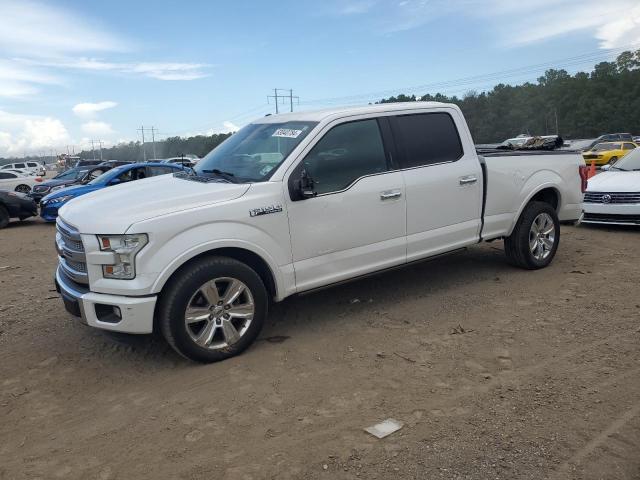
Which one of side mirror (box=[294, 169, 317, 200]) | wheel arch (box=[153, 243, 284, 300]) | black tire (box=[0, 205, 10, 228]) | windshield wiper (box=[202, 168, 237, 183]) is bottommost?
black tire (box=[0, 205, 10, 228])

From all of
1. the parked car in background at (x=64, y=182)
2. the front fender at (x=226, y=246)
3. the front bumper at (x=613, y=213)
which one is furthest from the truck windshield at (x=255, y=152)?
the parked car in background at (x=64, y=182)

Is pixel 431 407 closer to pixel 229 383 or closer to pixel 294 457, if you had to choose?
pixel 294 457

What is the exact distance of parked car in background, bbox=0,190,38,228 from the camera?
14.0 meters

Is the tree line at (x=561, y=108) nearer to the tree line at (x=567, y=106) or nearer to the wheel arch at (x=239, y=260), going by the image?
the tree line at (x=567, y=106)

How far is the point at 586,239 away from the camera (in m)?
8.37

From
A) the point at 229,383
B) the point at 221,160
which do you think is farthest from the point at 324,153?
the point at 229,383

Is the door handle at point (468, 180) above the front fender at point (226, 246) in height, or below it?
above

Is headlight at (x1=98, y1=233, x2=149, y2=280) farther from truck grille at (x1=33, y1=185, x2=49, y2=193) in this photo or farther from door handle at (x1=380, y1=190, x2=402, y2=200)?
truck grille at (x1=33, y1=185, x2=49, y2=193)

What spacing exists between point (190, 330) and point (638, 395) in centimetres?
306

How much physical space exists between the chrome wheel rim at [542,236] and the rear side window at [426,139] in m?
1.51

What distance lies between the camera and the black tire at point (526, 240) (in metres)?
6.19

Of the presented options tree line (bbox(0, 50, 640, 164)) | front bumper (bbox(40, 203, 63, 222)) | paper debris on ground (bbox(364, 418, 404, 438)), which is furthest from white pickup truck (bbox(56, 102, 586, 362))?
tree line (bbox(0, 50, 640, 164))

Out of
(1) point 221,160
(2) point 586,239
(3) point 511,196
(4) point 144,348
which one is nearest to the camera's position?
(4) point 144,348

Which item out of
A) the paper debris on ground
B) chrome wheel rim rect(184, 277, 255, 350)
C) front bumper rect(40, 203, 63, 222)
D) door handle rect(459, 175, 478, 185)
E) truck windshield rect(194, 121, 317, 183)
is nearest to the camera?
the paper debris on ground
